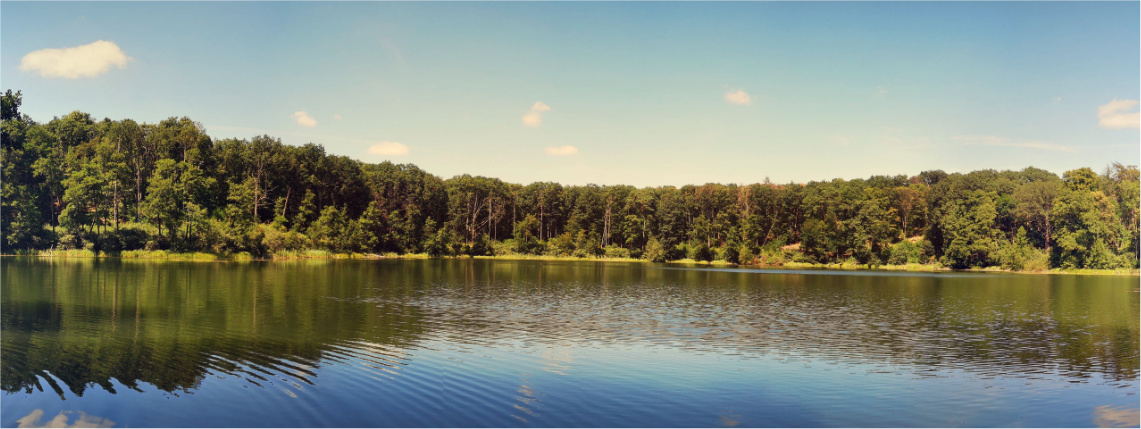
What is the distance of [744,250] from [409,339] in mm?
101203

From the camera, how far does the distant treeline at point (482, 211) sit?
86125 millimetres

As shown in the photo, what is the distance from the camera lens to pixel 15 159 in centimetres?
8731

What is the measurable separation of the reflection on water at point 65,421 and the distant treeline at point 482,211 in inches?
2863

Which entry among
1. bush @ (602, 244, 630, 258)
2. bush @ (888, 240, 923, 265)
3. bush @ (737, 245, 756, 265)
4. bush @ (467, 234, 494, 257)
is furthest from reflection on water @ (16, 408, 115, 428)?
bush @ (602, 244, 630, 258)

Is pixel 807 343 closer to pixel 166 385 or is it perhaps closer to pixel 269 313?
pixel 166 385

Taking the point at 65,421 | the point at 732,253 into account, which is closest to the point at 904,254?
the point at 732,253

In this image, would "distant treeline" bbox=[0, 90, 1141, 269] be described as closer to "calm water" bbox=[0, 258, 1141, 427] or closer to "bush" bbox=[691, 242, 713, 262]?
"bush" bbox=[691, 242, 713, 262]

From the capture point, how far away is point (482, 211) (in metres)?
147

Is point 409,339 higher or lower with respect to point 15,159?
lower

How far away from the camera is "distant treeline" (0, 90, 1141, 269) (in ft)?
283

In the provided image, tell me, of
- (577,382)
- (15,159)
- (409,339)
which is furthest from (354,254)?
(577,382)

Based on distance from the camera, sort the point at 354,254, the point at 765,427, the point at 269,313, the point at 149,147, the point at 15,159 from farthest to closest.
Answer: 1. the point at 354,254
2. the point at 149,147
3. the point at 15,159
4. the point at 269,313
5. the point at 765,427

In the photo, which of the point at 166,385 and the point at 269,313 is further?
the point at 269,313

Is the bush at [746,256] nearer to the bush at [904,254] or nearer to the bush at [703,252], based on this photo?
the bush at [703,252]
